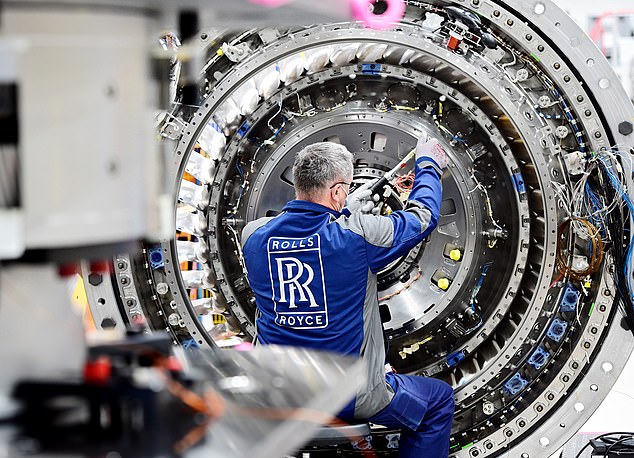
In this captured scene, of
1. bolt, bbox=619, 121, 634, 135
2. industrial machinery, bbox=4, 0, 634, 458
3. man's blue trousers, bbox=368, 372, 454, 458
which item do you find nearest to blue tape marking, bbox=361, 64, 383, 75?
industrial machinery, bbox=4, 0, 634, 458

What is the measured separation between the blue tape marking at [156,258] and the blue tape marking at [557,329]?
1950mm

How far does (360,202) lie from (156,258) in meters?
1.06

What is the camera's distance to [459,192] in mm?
4184

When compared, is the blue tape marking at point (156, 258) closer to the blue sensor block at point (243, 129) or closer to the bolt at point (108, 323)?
the bolt at point (108, 323)

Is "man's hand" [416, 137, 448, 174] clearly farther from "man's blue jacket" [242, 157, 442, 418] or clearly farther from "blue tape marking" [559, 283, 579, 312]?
"blue tape marking" [559, 283, 579, 312]

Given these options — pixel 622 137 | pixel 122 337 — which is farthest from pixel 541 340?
pixel 122 337

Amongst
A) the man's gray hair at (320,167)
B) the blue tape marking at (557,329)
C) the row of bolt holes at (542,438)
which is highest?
the man's gray hair at (320,167)

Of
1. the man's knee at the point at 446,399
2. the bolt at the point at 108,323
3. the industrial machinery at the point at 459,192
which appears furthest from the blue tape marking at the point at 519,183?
the bolt at the point at 108,323

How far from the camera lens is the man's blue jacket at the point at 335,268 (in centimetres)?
359

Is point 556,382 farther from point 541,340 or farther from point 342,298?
point 342,298

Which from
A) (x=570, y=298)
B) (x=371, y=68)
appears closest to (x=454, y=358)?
(x=570, y=298)

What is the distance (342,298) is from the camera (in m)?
3.64

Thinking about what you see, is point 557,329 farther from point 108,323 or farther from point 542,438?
point 108,323

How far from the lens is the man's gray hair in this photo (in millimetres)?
3721
